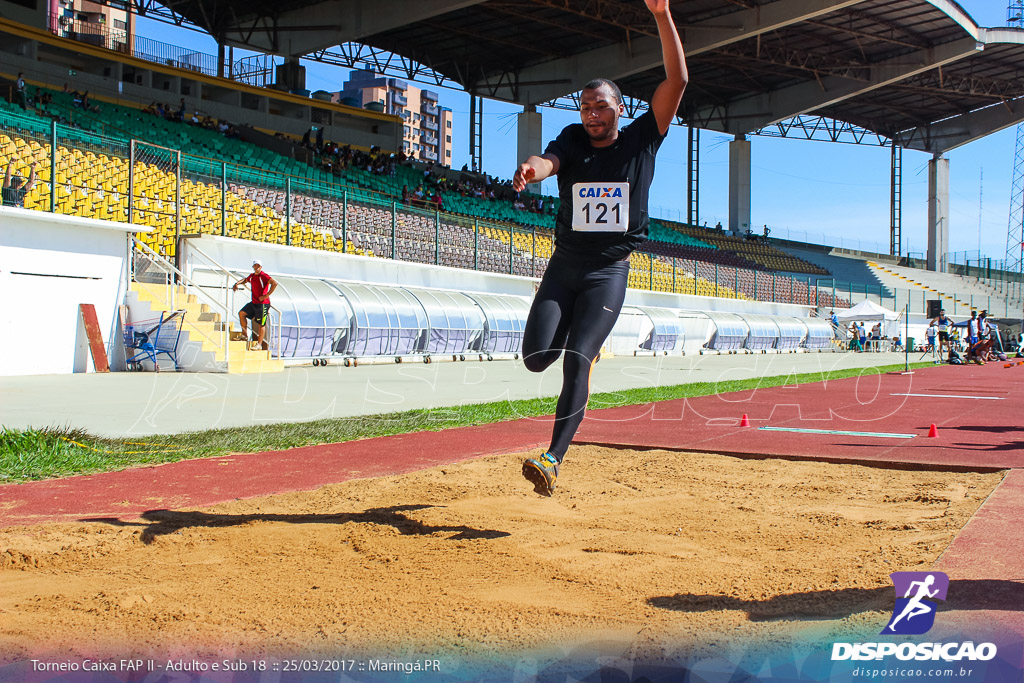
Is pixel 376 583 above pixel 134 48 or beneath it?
beneath

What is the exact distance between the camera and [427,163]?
1977 inches

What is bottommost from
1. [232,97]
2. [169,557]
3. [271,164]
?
[169,557]

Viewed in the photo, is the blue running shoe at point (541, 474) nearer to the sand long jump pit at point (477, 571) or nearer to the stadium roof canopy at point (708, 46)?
the sand long jump pit at point (477, 571)

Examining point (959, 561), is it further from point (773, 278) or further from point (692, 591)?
point (773, 278)

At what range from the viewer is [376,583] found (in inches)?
129

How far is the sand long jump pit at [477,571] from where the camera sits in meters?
2.64

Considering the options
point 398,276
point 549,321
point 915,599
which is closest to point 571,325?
point 549,321

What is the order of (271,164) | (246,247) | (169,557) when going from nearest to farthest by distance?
1. (169,557)
2. (246,247)
3. (271,164)

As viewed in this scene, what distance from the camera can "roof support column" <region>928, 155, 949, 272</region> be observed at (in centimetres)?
6756

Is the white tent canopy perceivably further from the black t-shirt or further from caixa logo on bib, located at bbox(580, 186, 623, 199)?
caixa logo on bib, located at bbox(580, 186, 623, 199)

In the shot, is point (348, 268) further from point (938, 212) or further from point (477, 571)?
point (938, 212)

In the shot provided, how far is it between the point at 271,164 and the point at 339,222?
9.44 m

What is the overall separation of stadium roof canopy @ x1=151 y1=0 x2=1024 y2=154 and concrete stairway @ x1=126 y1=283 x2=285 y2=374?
73.7 feet

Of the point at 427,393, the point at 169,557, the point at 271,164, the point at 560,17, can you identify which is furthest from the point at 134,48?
the point at 169,557
